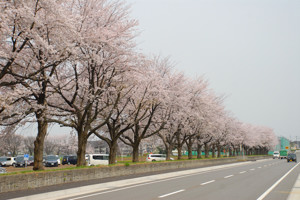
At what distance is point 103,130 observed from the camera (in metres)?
37.2

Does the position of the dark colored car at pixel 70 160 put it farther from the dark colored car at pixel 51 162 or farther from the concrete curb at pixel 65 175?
the concrete curb at pixel 65 175

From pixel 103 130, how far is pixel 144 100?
8.92 metres

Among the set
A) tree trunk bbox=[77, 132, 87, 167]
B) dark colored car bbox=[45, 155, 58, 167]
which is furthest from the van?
tree trunk bbox=[77, 132, 87, 167]

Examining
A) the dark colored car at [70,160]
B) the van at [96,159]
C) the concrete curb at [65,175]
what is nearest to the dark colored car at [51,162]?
the dark colored car at [70,160]

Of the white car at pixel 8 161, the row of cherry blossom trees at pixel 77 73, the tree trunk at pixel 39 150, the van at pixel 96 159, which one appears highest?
the row of cherry blossom trees at pixel 77 73

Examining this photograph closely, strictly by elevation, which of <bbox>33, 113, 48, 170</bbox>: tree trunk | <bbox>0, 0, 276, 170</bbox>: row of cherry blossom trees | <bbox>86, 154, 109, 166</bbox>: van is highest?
<bbox>0, 0, 276, 170</bbox>: row of cherry blossom trees

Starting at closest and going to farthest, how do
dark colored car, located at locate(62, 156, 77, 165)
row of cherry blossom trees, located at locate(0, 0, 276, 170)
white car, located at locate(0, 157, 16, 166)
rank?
row of cherry blossom trees, located at locate(0, 0, 276, 170)
dark colored car, located at locate(62, 156, 77, 165)
white car, located at locate(0, 157, 16, 166)

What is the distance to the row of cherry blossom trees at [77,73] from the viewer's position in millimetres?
15023

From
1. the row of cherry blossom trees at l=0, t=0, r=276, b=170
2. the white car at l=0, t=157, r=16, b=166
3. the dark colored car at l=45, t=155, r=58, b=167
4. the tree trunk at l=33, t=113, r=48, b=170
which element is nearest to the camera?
the row of cherry blossom trees at l=0, t=0, r=276, b=170

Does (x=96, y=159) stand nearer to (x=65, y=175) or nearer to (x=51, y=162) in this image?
(x=51, y=162)

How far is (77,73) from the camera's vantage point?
24.9 metres

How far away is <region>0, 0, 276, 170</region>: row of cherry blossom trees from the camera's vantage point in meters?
15.0

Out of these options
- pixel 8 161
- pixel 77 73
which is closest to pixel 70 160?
pixel 8 161

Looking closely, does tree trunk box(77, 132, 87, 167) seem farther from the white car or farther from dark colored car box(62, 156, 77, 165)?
the white car
